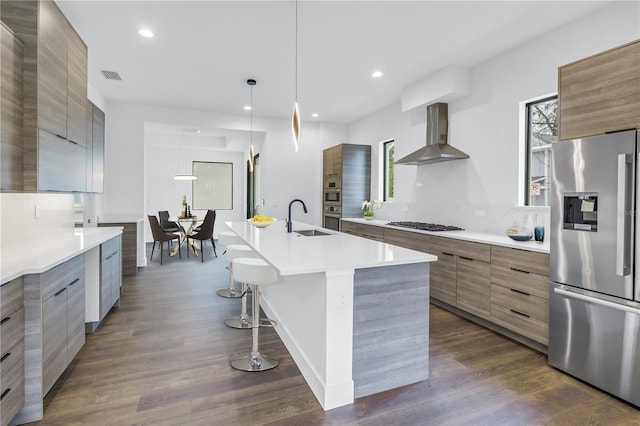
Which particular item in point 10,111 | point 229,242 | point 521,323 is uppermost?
point 10,111

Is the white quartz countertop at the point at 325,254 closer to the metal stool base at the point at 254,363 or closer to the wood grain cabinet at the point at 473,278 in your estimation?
the metal stool base at the point at 254,363

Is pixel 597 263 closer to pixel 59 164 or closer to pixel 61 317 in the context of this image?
pixel 61 317

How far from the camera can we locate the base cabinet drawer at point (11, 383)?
1.65 metres

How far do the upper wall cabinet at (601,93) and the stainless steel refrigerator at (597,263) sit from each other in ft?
0.38

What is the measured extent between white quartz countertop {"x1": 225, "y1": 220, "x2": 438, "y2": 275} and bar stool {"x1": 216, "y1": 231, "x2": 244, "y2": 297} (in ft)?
3.09

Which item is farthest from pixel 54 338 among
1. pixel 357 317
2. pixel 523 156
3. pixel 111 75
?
pixel 523 156

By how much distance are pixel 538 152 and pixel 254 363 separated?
138 inches

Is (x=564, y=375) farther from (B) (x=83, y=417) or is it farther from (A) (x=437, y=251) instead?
(B) (x=83, y=417)

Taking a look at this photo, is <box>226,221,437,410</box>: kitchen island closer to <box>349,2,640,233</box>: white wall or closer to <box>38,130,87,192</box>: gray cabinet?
<box>38,130,87,192</box>: gray cabinet

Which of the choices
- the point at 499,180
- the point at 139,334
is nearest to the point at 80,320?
the point at 139,334

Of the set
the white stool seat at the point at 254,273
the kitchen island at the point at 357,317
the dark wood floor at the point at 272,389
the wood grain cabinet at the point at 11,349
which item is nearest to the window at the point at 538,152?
the dark wood floor at the point at 272,389

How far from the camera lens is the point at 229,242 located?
13.0ft

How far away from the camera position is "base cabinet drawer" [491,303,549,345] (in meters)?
2.71

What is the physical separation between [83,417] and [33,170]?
63.8 inches
